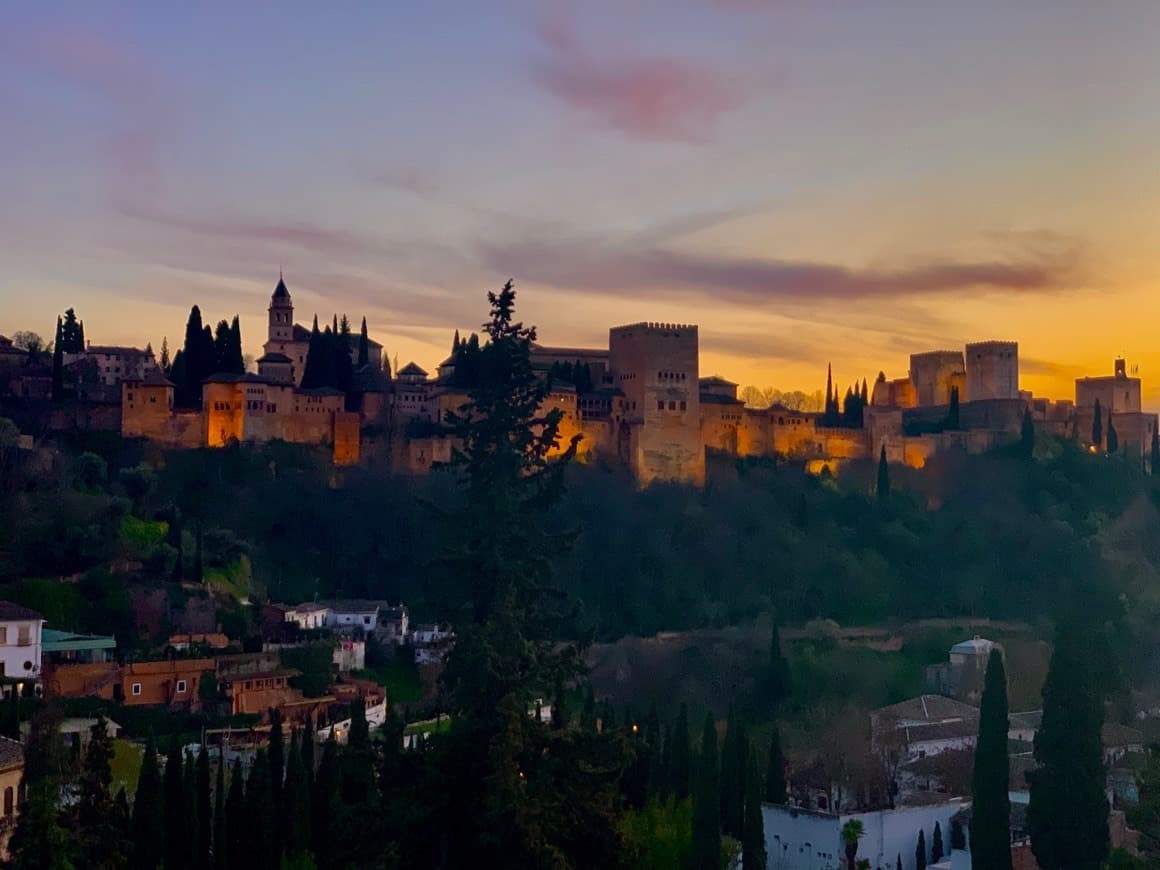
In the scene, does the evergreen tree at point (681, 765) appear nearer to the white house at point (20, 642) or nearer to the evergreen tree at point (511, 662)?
the white house at point (20, 642)

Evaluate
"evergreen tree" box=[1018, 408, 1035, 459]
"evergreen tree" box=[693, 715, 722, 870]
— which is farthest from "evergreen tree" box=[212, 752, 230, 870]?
"evergreen tree" box=[1018, 408, 1035, 459]

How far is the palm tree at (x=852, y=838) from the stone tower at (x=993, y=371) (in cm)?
3927

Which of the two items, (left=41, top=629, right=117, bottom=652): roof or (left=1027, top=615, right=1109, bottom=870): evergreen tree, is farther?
(left=41, top=629, right=117, bottom=652): roof

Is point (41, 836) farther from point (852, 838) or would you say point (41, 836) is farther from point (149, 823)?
point (852, 838)

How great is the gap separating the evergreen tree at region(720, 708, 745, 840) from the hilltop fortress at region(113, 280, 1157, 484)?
21.7 metres

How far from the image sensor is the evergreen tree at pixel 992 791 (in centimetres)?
2120

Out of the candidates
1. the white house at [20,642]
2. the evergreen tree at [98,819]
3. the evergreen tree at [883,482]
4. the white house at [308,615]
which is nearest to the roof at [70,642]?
the white house at [20,642]

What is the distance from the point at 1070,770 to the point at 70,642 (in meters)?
19.4

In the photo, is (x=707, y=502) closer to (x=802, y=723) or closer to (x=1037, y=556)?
(x=1037, y=556)

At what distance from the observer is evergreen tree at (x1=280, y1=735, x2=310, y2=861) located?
67.1ft

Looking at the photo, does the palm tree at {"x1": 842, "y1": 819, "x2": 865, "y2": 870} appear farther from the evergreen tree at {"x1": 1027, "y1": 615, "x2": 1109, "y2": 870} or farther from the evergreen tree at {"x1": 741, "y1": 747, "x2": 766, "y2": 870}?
the evergreen tree at {"x1": 1027, "y1": 615, "x2": 1109, "y2": 870}

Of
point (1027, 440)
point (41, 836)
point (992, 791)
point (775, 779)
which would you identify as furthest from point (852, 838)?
point (1027, 440)

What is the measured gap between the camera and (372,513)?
1779 inches

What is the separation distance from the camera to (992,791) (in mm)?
21516
